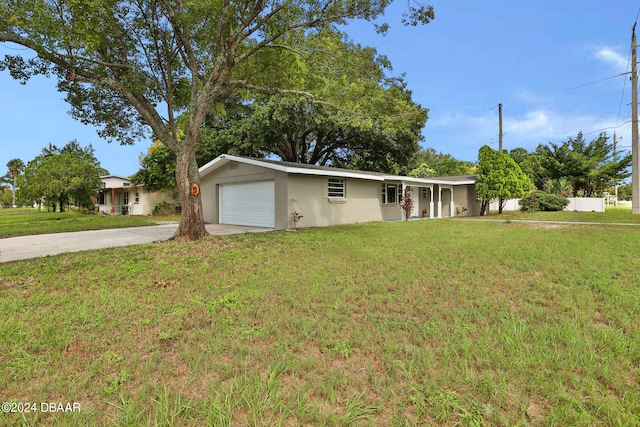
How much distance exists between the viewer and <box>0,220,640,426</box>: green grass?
2025 mm

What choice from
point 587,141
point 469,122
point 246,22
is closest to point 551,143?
point 587,141

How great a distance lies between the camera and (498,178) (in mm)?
18719

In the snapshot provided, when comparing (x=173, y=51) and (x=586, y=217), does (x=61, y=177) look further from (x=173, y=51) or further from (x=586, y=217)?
(x=586, y=217)

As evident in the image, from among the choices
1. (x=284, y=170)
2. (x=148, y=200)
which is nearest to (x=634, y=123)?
(x=284, y=170)

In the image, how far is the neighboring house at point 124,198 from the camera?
24.4m

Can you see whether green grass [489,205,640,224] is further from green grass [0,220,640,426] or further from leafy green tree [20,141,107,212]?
leafy green tree [20,141,107,212]

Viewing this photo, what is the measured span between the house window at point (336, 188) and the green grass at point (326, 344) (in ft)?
27.7

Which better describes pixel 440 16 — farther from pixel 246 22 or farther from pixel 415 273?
pixel 415 273

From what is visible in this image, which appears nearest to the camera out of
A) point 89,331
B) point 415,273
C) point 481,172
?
point 89,331

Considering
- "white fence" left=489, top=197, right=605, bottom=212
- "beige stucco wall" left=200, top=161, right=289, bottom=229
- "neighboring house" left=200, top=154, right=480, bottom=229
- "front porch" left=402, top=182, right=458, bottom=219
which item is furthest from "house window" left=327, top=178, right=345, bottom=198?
"white fence" left=489, top=197, right=605, bottom=212

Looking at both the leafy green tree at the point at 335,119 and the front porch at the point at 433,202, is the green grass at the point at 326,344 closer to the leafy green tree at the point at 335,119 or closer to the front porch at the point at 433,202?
the leafy green tree at the point at 335,119

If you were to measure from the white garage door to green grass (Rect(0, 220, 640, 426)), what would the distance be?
7453mm

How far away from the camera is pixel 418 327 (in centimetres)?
322

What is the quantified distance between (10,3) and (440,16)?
34.6ft
